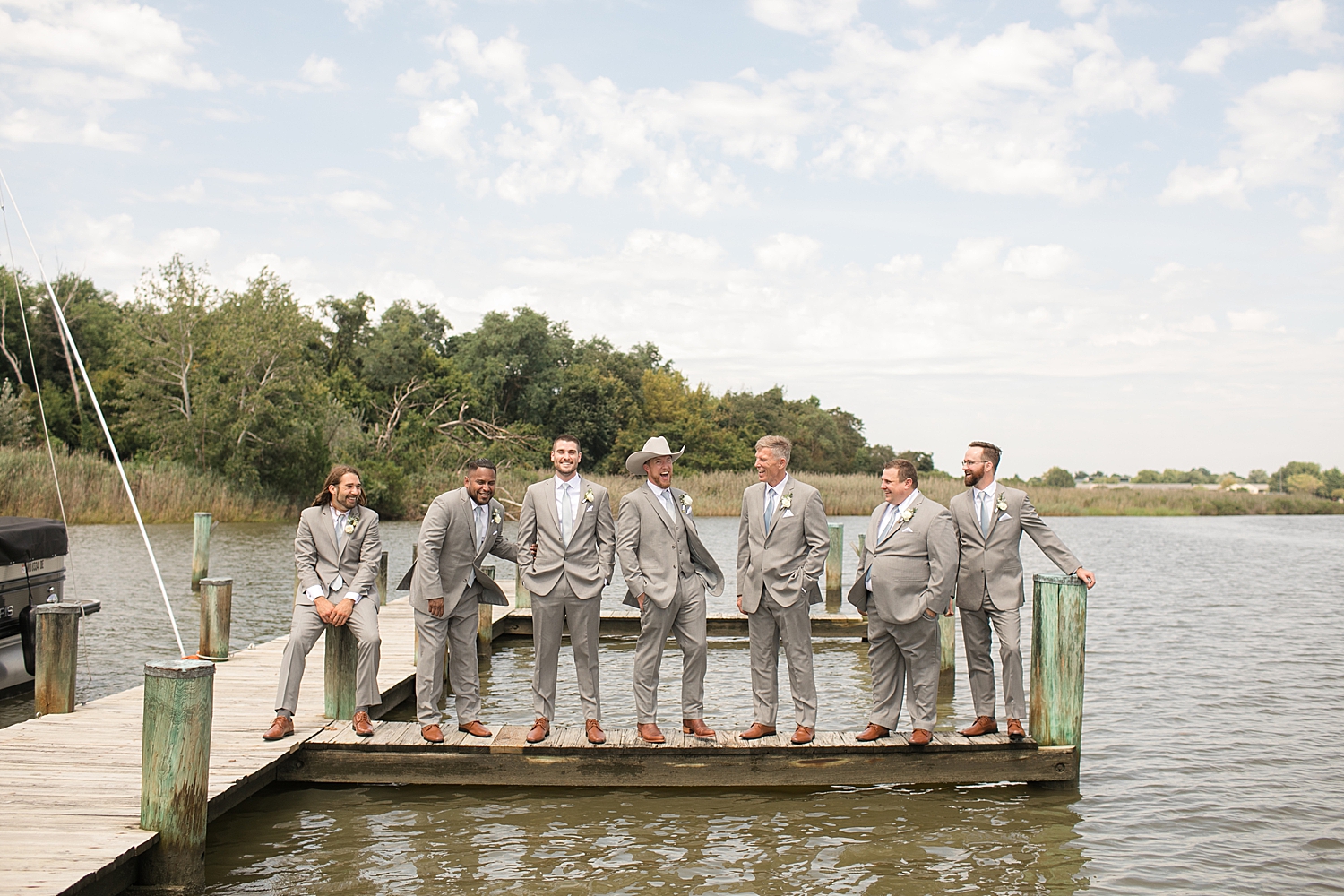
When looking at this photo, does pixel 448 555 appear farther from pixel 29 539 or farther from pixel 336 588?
pixel 29 539

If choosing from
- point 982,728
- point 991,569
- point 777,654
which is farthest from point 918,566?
point 982,728

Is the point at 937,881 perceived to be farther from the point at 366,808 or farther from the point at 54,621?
the point at 54,621

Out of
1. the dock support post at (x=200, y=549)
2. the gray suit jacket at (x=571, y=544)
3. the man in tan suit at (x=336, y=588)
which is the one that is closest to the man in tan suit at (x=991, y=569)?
the gray suit jacket at (x=571, y=544)

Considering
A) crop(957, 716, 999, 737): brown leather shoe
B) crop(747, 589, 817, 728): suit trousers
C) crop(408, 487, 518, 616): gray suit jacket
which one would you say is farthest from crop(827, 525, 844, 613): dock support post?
crop(408, 487, 518, 616): gray suit jacket

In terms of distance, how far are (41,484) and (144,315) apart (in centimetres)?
1267

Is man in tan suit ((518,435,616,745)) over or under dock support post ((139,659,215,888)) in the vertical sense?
over

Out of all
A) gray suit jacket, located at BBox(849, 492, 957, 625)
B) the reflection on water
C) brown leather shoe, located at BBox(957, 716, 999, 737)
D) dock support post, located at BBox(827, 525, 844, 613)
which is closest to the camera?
the reflection on water

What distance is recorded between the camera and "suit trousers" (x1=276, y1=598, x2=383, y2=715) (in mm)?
7168

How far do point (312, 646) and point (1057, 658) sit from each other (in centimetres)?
514

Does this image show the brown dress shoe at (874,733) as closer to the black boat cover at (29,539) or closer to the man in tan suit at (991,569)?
the man in tan suit at (991,569)

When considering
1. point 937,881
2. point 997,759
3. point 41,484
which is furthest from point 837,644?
point 41,484

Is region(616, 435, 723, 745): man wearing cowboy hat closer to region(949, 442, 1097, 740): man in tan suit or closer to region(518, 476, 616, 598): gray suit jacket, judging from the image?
region(518, 476, 616, 598): gray suit jacket

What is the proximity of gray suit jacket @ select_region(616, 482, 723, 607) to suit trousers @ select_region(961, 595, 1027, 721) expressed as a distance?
6.14 feet

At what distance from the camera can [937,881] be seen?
5.99 meters
